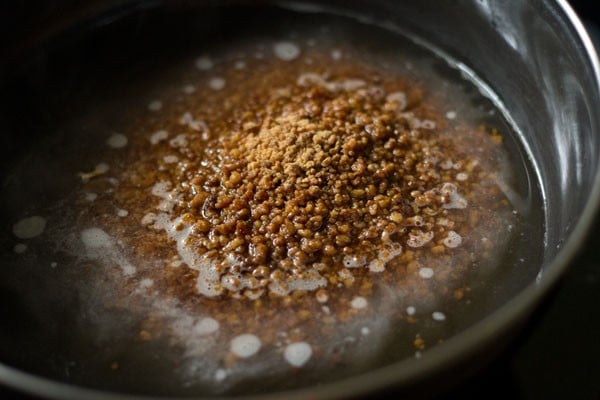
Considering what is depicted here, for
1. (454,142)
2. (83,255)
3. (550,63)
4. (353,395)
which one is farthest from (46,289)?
(550,63)

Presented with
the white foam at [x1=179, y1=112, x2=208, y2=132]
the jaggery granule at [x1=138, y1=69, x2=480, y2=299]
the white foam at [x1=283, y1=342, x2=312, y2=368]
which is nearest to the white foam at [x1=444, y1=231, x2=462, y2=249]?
the jaggery granule at [x1=138, y1=69, x2=480, y2=299]

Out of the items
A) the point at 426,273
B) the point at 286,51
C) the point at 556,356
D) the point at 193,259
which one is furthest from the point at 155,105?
the point at 556,356

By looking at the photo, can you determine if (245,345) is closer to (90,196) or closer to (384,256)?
(384,256)

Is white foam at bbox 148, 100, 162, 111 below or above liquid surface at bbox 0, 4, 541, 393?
above

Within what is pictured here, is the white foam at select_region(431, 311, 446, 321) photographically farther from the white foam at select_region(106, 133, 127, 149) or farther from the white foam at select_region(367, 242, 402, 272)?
the white foam at select_region(106, 133, 127, 149)

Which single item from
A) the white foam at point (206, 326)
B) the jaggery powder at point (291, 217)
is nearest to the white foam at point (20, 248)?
the jaggery powder at point (291, 217)

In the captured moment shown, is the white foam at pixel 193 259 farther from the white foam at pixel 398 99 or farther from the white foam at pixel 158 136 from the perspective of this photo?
the white foam at pixel 398 99

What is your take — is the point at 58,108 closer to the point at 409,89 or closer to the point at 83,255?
the point at 83,255
